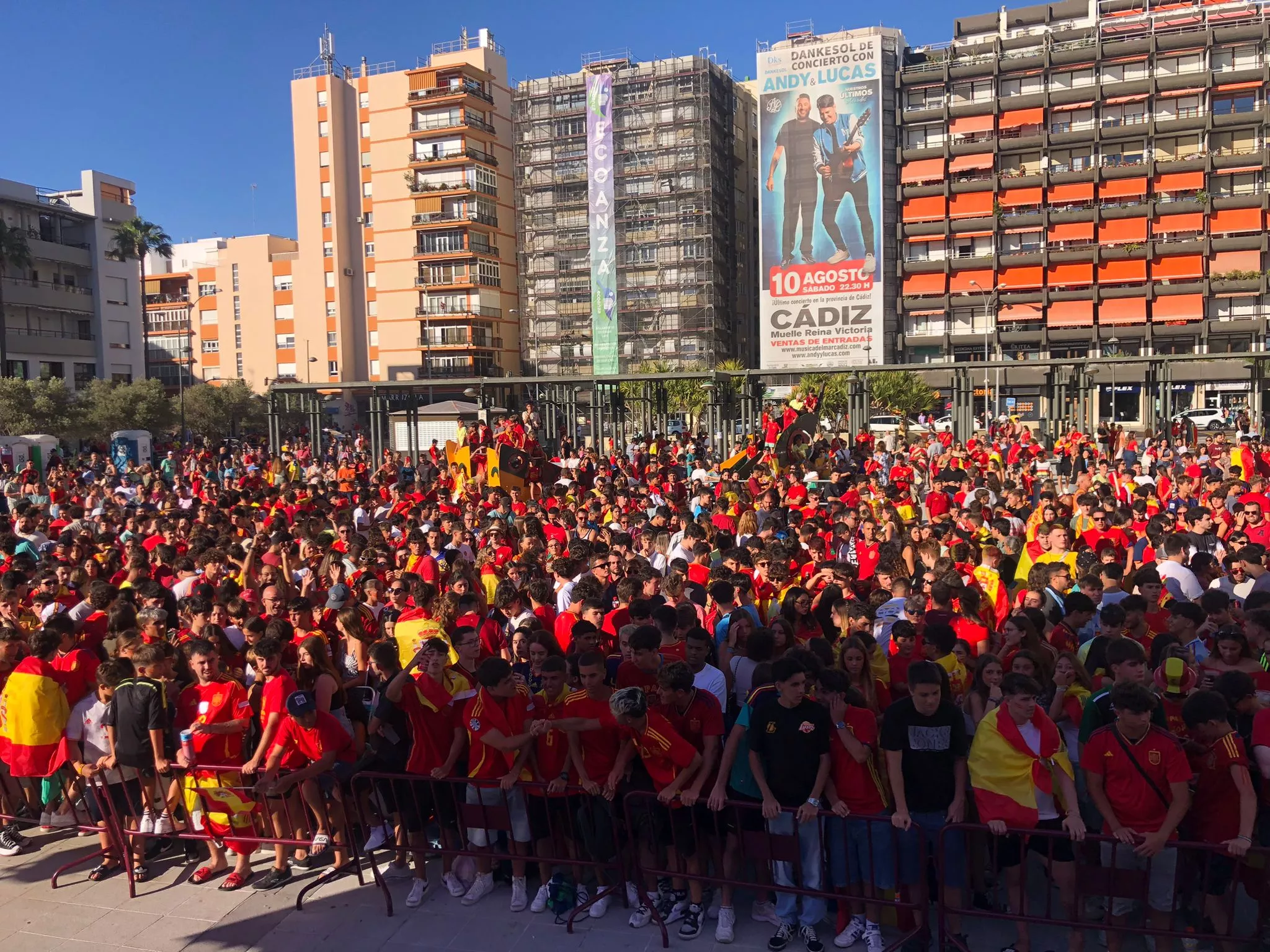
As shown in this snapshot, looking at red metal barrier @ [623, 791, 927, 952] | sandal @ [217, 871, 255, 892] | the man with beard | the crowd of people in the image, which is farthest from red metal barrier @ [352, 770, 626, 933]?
the man with beard

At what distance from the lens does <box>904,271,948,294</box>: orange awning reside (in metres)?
60.7

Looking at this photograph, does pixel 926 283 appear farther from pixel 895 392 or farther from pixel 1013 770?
pixel 1013 770

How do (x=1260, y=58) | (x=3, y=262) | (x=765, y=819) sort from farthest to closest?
1. (x=1260, y=58)
2. (x=3, y=262)
3. (x=765, y=819)

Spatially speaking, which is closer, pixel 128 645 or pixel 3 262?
pixel 128 645

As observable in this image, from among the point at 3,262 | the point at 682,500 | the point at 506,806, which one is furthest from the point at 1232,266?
the point at 3,262

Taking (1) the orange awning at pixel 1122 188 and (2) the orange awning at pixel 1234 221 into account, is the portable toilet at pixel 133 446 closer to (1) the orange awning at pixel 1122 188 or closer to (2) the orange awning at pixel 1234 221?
(1) the orange awning at pixel 1122 188

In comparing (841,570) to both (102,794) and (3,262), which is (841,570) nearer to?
(102,794)

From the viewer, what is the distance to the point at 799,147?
5969cm

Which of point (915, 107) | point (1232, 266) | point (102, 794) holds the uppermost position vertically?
point (915, 107)

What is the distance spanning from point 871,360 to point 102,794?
57699 millimetres

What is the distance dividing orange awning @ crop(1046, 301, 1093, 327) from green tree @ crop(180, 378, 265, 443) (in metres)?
47.3

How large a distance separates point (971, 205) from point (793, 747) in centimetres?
6150

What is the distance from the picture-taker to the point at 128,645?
6.44m

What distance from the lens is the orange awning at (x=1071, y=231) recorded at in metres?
57.9
